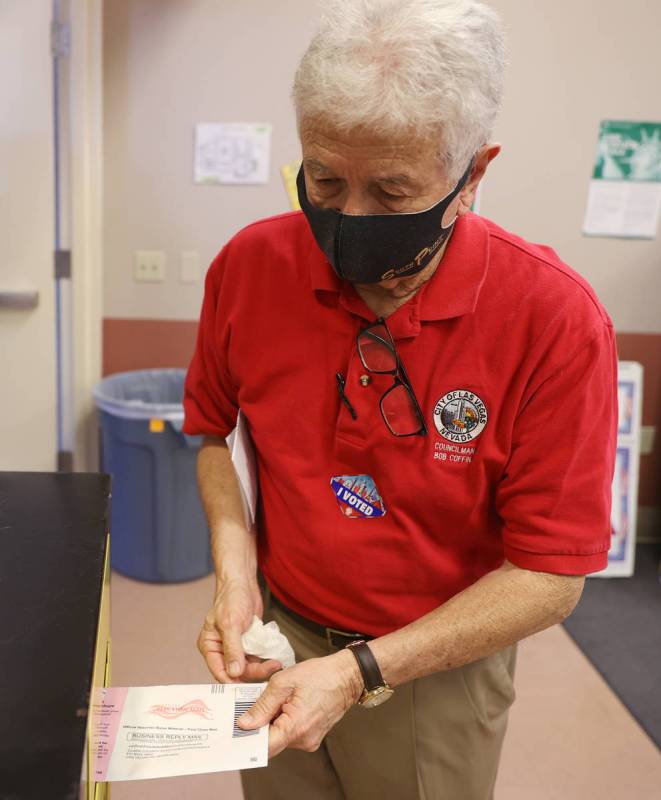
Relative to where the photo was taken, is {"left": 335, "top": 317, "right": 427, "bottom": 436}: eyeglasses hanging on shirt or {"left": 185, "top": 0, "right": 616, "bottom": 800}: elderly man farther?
{"left": 335, "top": 317, "right": 427, "bottom": 436}: eyeglasses hanging on shirt

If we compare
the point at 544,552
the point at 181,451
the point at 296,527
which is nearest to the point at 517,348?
the point at 544,552

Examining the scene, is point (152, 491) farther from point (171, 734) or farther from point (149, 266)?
point (171, 734)

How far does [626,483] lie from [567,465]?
2246 mm

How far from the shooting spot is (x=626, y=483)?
292 centimetres

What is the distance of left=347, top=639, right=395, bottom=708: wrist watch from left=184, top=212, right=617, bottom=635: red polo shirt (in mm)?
98

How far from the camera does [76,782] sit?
0.49m

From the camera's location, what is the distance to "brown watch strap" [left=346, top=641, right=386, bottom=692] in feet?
2.99

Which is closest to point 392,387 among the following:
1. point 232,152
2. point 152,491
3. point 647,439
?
point 152,491

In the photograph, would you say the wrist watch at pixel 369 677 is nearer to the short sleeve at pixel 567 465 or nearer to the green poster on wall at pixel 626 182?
the short sleeve at pixel 567 465

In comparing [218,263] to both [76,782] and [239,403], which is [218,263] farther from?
[76,782]

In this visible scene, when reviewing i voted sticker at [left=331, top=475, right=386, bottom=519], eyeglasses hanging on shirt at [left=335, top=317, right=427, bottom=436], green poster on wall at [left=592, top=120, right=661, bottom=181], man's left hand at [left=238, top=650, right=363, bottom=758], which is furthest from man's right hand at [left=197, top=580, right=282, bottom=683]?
green poster on wall at [left=592, top=120, right=661, bottom=181]

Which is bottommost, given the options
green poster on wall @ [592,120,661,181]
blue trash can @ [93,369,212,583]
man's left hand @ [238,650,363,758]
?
blue trash can @ [93,369,212,583]

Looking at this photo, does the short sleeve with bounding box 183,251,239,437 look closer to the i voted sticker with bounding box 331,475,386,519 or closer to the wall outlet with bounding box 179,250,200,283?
the i voted sticker with bounding box 331,475,386,519

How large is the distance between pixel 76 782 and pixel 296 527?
1.90 feet
